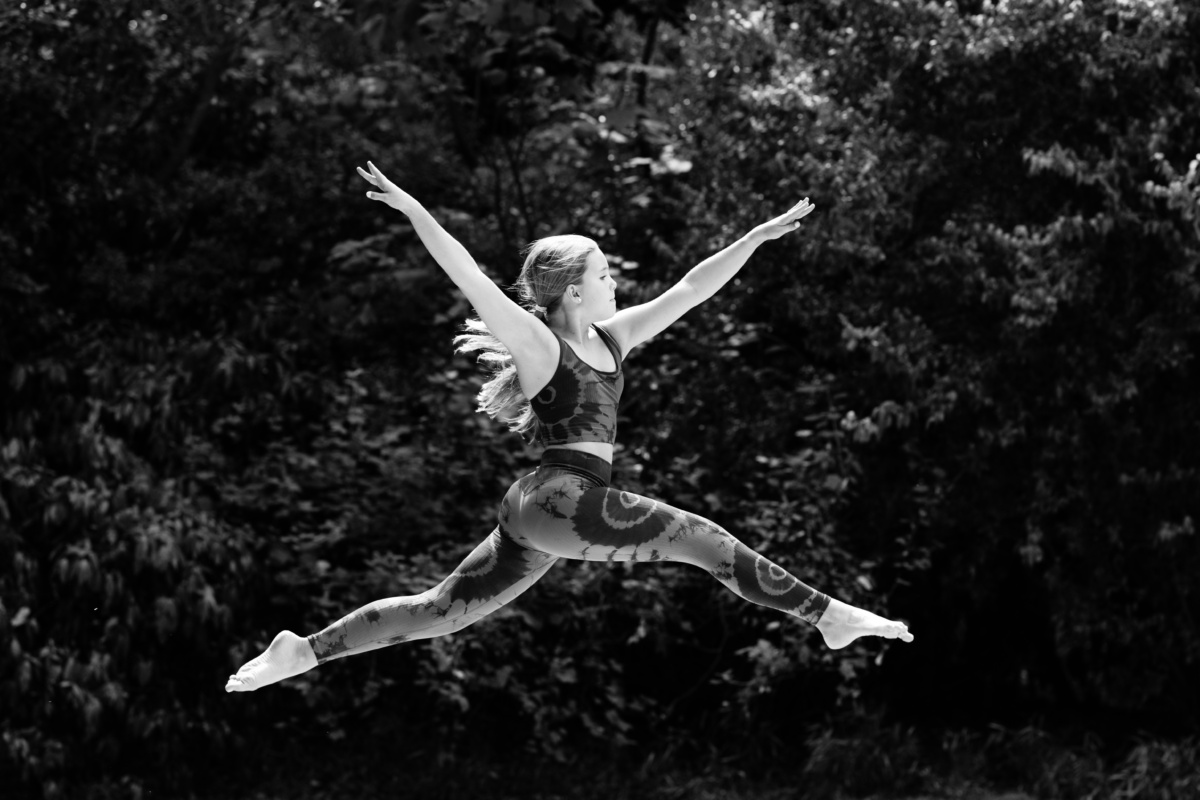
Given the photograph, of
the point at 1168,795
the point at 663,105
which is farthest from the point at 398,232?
the point at 1168,795

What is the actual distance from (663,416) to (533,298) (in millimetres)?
4405

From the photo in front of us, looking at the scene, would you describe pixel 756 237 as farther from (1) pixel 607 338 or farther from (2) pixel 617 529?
(2) pixel 617 529

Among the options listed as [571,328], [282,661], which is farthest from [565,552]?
[282,661]

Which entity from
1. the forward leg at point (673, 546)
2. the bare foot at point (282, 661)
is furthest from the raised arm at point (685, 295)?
the bare foot at point (282, 661)

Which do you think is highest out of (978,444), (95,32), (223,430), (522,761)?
(95,32)

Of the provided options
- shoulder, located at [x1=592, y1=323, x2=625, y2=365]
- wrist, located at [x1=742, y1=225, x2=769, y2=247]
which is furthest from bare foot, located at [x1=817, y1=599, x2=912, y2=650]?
wrist, located at [x1=742, y1=225, x2=769, y2=247]

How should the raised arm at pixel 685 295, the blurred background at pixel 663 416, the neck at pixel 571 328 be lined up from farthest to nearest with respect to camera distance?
1. the blurred background at pixel 663 416
2. the raised arm at pixel 685 295
3. the neck at pixel 571 328

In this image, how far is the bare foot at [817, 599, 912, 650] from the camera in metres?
3.70

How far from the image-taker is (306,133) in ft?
31.9

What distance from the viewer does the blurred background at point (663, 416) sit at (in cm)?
752

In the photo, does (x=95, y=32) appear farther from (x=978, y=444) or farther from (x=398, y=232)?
(x=978, y=444)

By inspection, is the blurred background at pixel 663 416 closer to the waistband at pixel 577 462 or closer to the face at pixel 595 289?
the face at pixel 595 289

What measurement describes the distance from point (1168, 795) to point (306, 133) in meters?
6.16

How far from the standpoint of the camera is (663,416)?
8516 mm
